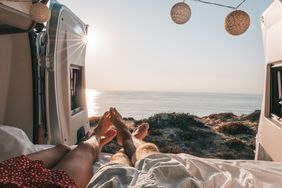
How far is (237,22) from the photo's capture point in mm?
2564

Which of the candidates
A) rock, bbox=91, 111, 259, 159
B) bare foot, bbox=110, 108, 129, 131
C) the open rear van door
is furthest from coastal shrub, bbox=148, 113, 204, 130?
bare foot, bbox=110, 108, 129, 131

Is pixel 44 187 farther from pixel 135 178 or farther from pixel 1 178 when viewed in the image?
pixel 135 178

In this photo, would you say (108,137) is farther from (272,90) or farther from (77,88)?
(272,90)

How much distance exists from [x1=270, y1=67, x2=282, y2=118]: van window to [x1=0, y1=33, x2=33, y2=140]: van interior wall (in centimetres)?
299

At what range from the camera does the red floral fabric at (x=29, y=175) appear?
4.55 feet

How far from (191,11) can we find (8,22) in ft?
5.80

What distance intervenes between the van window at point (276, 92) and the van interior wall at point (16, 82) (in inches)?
118

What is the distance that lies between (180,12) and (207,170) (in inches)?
72.6

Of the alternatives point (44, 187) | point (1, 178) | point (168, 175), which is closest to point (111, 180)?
point (168, 175)

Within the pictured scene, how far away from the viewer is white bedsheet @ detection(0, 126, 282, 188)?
137 cm

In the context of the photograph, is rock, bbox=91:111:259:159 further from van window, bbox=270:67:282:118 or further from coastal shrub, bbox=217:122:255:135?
van window, bbox=270:67:282:118

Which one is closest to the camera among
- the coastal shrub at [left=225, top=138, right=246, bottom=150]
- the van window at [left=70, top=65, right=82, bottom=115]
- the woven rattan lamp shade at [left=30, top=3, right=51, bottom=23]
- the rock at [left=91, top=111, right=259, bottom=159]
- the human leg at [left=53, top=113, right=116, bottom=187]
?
the human leg at [left=53, top=113, right=116, bottom=187]

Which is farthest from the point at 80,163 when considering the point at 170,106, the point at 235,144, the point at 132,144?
the point at 170,106

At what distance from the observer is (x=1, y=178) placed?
1378mm
